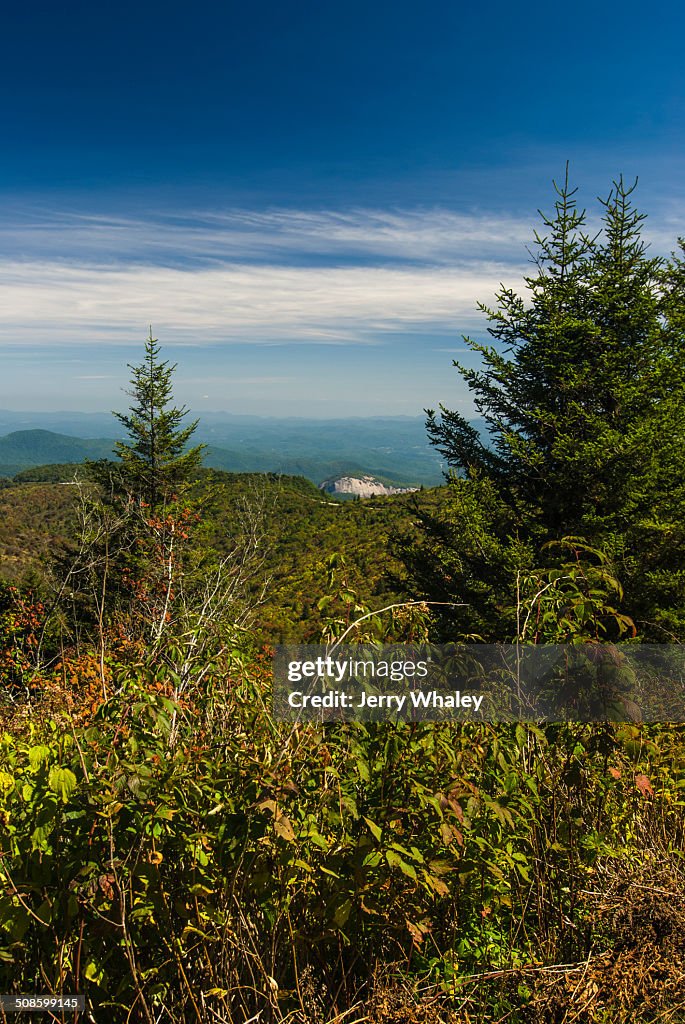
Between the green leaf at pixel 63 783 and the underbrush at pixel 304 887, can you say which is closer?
the underbrush at pixel 304 887

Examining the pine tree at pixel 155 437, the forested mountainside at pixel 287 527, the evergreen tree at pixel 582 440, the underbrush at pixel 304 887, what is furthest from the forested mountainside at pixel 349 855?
the pine tree at pixel 155 437

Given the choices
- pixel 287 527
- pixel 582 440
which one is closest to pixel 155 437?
pixel 582 440

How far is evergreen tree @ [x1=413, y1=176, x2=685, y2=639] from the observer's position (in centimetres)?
844

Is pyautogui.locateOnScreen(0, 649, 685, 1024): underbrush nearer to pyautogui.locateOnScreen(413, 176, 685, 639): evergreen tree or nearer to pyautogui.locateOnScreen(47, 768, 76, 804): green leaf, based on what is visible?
pyautogui.locateOnScreen(47, 768, 76, 804): green leaf

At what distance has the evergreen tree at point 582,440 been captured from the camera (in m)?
8.44

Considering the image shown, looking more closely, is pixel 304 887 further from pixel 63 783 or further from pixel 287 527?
pixel 287 527

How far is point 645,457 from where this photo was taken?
8.50 metres

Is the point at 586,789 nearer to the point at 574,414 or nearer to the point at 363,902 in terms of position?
the point at 363,902

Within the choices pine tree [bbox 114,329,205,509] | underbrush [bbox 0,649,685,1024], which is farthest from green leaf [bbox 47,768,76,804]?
pine tree [bbox 114,329,205,509]

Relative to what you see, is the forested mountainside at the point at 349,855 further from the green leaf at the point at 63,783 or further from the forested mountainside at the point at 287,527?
the forested mountainside at the point at 287,527

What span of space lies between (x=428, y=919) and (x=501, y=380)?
9.07 meters

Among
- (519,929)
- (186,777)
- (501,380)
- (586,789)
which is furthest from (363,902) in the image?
(501,380)

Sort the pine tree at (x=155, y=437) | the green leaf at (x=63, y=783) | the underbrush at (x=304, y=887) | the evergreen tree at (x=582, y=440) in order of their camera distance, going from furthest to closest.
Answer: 1. the pine tree at (x=155, y=437)
2. the evergreen tree at (x=582, y=440)
3. the green leaf at (x=63, y=783)
4. the underbrush at (x=304, y=887)

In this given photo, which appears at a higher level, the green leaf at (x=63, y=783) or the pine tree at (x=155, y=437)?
the pine tree at (x=155, y=437)
